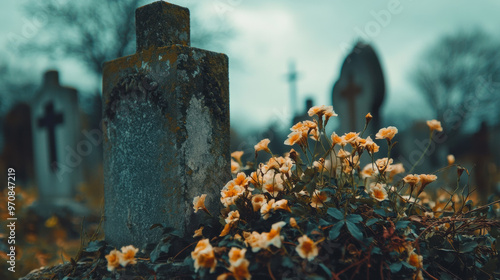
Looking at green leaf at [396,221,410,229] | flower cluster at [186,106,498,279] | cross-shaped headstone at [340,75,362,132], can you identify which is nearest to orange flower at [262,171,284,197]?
flower cluster at [186,106,498,279]

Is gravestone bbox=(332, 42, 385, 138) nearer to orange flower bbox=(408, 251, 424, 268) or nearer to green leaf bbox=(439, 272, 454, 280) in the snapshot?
green leaf bbox=(439, 272, 454, 280)

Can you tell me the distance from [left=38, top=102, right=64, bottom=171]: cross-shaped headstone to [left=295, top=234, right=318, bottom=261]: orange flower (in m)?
5.70

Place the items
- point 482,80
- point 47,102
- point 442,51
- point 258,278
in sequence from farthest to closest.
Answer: point 442,51 → point 482,80 → point 47,102 → point 258,278

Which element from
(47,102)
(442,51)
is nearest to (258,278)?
(47,102)

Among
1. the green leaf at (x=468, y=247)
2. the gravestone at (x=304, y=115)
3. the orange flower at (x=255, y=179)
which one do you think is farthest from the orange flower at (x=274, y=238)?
the gravestone at (x=304, y=115)

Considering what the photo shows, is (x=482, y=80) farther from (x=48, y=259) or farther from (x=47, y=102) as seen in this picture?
(x=48, y=259)

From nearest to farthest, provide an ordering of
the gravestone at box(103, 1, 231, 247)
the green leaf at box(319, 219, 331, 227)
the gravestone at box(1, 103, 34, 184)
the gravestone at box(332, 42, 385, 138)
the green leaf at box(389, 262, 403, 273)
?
the green leaf at box(389, 262, 403, 273) < the green leaf at box(319, 219, 331, 227) < the gravestone at box(103, 1, 231, 247) < the gravestone at box(332, 42, 385, 138) < the gravestone at box(1, 103, 34, 184)

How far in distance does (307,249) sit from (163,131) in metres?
1.08

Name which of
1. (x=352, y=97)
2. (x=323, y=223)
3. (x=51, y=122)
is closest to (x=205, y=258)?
(x=323, y=223)

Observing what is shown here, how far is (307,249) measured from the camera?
1.49 meters

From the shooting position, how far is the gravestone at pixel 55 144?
6.18m

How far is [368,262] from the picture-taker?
155 cm

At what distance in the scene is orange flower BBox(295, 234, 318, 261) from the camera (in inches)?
57.8

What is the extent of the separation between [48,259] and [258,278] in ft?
9.52
